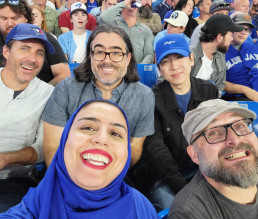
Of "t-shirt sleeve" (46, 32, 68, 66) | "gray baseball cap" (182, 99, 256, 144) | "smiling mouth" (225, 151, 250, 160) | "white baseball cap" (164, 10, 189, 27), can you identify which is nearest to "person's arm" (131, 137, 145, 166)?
"gray baseball cap" (182, 99, 256, 144)

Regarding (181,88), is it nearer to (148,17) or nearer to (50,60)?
(50,60)

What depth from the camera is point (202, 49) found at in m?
3.05

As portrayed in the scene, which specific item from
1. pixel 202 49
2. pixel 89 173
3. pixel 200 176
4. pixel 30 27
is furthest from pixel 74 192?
pixel 202 49

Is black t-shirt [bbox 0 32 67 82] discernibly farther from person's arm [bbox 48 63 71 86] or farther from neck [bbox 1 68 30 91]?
neck [bbox 1 68 30 91]

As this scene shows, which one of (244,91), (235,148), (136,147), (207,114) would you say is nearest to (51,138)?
(136,147)

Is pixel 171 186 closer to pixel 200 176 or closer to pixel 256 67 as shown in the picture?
pixel 200 176

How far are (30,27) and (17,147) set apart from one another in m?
0.85

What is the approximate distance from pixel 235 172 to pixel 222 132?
0.66ft

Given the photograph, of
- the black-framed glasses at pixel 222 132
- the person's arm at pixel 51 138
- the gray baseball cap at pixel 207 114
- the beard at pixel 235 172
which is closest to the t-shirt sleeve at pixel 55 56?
the person's arm at pixel 51 138

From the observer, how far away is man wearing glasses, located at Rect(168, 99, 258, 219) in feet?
3.58

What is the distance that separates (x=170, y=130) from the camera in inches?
79.4

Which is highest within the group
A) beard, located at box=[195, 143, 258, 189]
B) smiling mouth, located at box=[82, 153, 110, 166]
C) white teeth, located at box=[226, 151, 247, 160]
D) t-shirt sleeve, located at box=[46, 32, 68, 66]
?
t-shirt sleeve, located at box=[46, 32, 68, 66]

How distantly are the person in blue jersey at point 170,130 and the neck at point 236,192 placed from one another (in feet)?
1.63

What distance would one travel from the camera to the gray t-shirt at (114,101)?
1.82 meters
